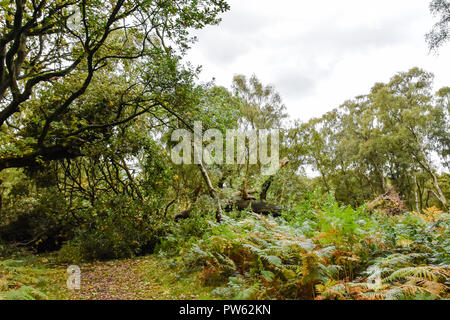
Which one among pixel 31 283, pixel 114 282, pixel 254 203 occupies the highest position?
pixel 254 203

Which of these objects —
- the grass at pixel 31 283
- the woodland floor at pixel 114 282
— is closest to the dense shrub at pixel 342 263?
the woodland floor at pixel 114 282

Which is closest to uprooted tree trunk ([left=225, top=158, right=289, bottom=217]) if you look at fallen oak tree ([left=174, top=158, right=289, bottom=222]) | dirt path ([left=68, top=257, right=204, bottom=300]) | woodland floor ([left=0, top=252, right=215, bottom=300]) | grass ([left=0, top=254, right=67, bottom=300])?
fallen oak tree ([left=174, top=158, right=289, bottom=222])

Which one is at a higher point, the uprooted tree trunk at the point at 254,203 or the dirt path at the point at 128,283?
the uprooted tree trunk at the point at 254,203

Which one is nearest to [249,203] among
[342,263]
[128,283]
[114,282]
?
[128,283]

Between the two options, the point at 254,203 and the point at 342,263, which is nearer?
the point at 342,263

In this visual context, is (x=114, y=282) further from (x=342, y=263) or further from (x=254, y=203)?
(x=254, y=203)

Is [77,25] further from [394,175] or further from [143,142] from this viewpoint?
[394,175]

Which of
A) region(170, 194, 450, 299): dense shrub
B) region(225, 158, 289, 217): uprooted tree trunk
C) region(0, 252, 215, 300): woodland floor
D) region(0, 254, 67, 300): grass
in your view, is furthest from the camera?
region(225, 158, 289, 217): uprooted tree trunk

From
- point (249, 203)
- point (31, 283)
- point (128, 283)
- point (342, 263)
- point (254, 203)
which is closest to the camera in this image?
point (342, 263)

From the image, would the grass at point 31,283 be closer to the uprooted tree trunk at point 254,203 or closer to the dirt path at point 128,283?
the dirt path at point 128,283

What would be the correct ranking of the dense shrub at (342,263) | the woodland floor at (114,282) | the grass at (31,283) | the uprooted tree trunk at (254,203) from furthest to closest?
the uprooted tree trunk at (254,203) < the woodland floor at (114,282) < the grass at (31,283) < the dense shrub at (342,263)

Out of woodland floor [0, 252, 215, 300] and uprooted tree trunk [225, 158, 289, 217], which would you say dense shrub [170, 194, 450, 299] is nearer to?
woodland floor [0, 252, 215, 300]

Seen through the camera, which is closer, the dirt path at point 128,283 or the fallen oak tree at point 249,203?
the dirt path at point 128,283

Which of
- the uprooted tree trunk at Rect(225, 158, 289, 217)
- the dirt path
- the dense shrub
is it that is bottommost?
the dirt path
